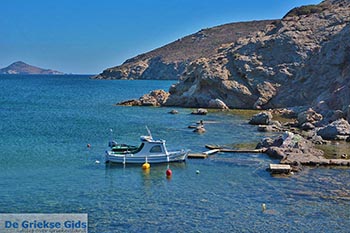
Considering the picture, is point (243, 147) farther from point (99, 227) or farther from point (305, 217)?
point (99, 227)

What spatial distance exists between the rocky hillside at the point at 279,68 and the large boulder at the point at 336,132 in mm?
17064

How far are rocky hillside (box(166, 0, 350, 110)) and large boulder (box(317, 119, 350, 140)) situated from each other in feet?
56.0

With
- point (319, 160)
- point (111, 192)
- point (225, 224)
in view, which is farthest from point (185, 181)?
point (319, 160)

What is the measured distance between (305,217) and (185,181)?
322 inches

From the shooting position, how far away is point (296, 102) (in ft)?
221

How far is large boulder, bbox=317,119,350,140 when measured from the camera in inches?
1642

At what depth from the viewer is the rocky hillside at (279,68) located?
2562 inches

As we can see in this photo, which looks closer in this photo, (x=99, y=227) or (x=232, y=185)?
(x=99, y=227)

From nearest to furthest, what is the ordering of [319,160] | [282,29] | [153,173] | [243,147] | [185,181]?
[185,181], [153,173], [319,160], [243,147], [282,29]

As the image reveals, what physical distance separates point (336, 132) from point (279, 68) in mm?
33344

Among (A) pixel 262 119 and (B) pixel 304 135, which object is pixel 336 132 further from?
(A) pixel 262 119

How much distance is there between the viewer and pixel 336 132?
1649 inches

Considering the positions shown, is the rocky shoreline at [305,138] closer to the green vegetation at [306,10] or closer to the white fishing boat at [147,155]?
the white fishing boat at [147,155]

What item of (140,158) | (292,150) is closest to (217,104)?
(292,150)
